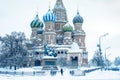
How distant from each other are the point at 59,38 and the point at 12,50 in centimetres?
2842

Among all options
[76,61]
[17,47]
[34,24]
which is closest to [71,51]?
[76,61]

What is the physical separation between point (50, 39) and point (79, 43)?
964cm

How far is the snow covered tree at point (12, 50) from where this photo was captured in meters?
53.7

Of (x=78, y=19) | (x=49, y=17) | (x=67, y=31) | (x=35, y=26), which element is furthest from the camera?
(x=78, y=19)

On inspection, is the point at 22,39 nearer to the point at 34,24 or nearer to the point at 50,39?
the point at 50,39

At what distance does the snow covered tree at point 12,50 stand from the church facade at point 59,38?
17.7 meters

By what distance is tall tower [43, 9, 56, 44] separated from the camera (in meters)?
76.1

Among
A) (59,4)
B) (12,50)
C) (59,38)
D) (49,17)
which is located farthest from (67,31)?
(12,50)

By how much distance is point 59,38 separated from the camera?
81625 mm

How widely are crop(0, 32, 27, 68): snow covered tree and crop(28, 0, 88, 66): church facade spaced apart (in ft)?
58.2

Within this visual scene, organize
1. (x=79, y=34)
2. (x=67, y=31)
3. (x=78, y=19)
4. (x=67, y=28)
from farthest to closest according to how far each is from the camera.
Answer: (x=78, y=19) → (x=79, y=34) → (x=67, y=31) → (x=67, y=28)

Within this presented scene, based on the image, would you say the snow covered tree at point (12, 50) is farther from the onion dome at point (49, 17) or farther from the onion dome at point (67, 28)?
the onion dome at point (67, 28)

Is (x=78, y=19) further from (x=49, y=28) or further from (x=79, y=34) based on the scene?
(x=49, y=28)

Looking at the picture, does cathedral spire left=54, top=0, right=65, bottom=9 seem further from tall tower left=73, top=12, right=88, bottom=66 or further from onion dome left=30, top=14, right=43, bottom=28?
onion dome left=30, top=14, right=43, bottom=28
